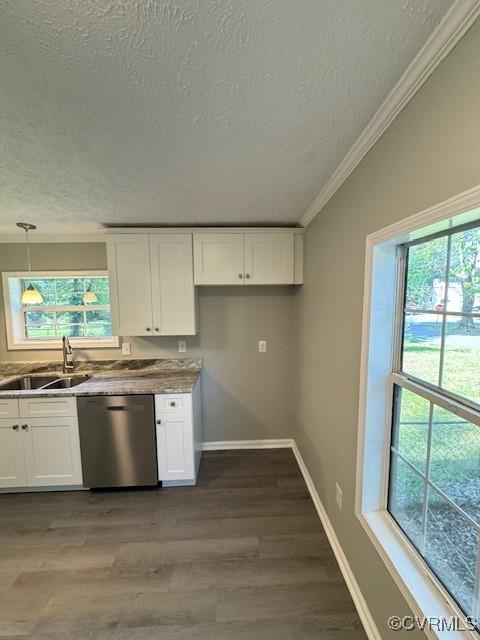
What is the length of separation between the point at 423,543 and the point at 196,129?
203 centimetres

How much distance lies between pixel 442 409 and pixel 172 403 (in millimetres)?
1894

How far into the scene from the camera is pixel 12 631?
133 cm

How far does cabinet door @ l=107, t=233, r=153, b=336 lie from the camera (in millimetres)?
2523

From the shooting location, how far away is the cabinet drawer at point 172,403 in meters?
2.28

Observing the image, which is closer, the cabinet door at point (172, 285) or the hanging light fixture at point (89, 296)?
the cabinet door at point (172, 285)

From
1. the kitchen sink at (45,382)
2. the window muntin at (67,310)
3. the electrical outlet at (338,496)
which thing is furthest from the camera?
the window muntin at (67,310)

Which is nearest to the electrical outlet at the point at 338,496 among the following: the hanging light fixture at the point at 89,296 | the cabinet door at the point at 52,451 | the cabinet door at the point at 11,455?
the cabinet door at the point at 52,451

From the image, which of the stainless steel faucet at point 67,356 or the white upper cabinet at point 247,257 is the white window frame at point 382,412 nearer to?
the white upper cabinet at point 247,257

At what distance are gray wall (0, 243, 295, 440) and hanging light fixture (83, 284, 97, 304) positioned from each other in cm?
25

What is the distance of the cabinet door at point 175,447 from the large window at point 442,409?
63.0 inches

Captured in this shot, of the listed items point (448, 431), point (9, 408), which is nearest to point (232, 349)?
point (9, 408)

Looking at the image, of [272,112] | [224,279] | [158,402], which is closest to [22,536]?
[158,402]

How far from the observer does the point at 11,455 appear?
2.26m

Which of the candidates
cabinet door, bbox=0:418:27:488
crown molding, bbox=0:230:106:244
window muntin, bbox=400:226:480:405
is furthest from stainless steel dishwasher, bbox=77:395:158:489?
window muntin, bbox=400:226:480:405
